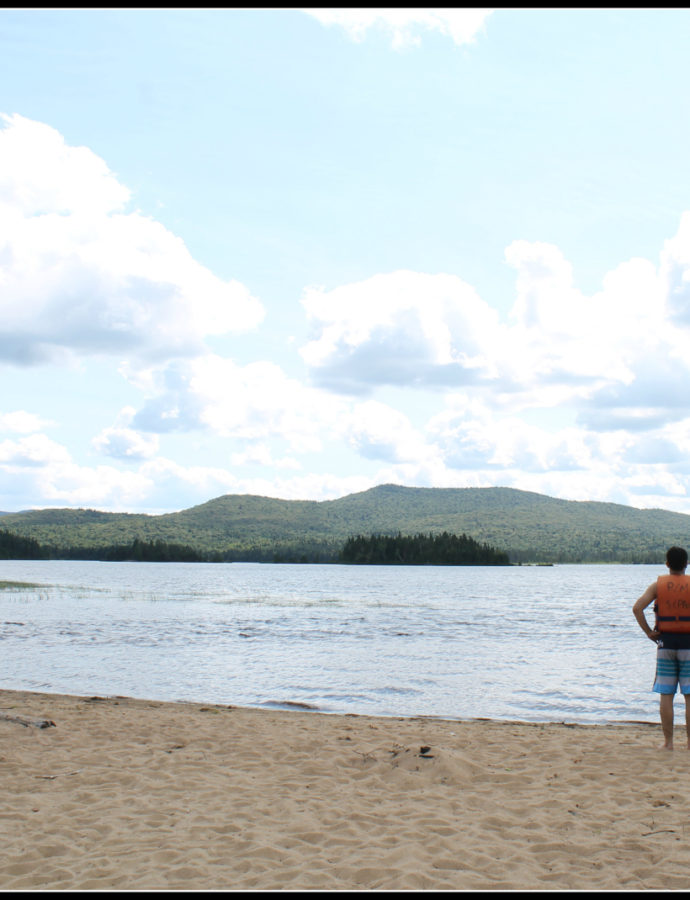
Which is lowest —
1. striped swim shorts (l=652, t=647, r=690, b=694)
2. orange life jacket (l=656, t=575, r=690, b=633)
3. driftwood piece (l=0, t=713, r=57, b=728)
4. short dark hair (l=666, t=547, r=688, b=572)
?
driftwood piece (l=0, t=713, r=57, b=728)

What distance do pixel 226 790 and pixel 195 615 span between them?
37901mm

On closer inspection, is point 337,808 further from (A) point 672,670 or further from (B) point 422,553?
(B) point 422,553

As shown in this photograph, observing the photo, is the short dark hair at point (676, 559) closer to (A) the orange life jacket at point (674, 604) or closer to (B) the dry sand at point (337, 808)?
(A) the orange life jacket at point (674, 604)

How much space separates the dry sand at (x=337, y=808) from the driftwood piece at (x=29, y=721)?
63 millimetres

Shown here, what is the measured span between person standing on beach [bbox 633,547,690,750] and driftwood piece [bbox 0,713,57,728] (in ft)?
35.8

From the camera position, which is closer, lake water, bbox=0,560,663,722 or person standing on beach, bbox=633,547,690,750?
person standing on beach, bbox=633,547,690,750

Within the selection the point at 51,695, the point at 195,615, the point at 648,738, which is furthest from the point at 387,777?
the point at 195,615

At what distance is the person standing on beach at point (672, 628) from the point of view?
37.0 feet

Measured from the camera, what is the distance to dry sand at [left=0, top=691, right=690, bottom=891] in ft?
22.4

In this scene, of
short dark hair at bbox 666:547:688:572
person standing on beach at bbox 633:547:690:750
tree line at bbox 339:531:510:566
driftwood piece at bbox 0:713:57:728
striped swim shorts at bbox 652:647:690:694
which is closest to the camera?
short dark hair at bbox 666:547:688:572

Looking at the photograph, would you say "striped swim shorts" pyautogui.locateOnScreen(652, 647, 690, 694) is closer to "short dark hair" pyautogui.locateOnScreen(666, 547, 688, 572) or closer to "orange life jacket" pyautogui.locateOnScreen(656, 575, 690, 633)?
"orange life jacket" pyautogui.locateOnScreen(656, 575, 690, 633)

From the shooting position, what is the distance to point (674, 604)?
11328mm

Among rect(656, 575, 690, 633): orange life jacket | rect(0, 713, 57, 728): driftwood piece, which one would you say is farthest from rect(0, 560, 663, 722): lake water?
rect(656, 575, 690, 633): orange life jacket

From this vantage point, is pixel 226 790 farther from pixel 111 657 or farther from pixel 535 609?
pixel 535 609
